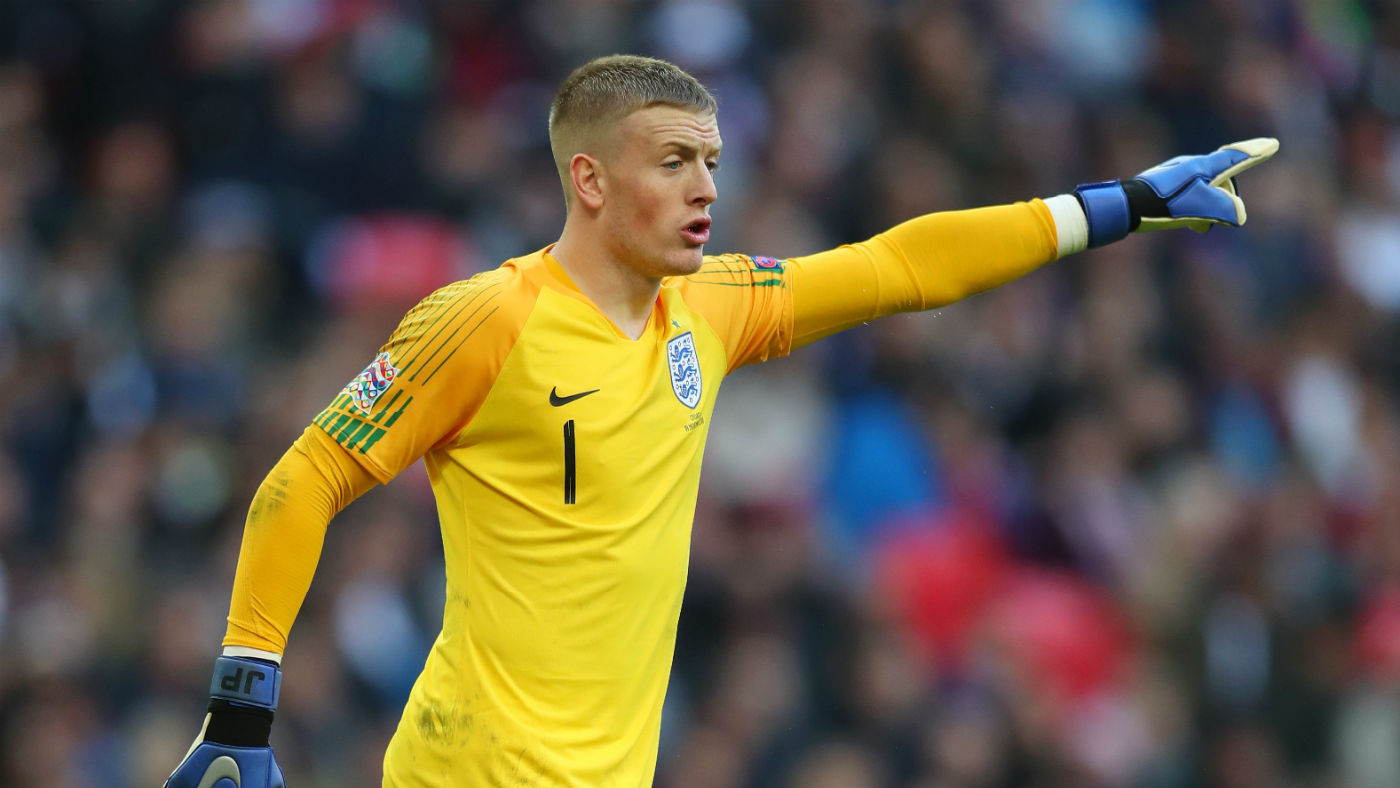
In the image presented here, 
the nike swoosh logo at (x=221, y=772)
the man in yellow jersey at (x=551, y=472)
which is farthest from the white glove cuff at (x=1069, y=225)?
the nike swoosh logo at (x=221, y=772)

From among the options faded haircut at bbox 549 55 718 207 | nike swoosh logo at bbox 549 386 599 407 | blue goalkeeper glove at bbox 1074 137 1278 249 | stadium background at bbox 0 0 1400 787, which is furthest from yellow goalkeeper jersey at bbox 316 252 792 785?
stadium background at bbox 0 0 1400 787

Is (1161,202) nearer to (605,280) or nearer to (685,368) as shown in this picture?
(685,368)

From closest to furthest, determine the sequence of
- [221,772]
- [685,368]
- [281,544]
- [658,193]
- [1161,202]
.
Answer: [221,772] → [281,544] → [658,193] → [685,368] → [1161,202]

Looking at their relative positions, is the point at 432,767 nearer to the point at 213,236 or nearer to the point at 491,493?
the point at 491,493

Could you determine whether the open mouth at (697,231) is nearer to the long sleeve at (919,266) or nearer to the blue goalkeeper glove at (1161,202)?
the long sleeve at (919,266)

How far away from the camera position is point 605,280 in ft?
13.4

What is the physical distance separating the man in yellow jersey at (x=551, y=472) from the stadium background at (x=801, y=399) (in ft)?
11.5

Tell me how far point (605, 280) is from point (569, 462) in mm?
462

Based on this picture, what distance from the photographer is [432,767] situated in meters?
3.89

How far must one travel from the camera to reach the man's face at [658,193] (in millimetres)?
4012

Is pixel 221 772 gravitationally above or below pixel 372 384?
below

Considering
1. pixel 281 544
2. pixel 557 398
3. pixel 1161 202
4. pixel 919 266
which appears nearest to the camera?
pixel 281 544

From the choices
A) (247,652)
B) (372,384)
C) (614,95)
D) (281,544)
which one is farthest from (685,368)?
(247,652)

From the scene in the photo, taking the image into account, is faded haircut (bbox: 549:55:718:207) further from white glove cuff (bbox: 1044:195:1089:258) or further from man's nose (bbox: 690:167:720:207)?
white glove cuff (bbox: 1044:195:1089:258)
